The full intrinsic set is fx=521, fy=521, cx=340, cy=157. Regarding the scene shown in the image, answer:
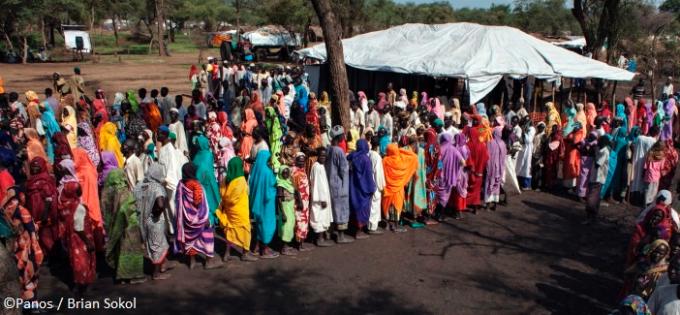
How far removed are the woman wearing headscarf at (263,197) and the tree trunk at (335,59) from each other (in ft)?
12.9

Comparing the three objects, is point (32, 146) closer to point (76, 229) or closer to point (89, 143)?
point (89, 143)

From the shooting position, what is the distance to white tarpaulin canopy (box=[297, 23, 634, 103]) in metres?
12.5

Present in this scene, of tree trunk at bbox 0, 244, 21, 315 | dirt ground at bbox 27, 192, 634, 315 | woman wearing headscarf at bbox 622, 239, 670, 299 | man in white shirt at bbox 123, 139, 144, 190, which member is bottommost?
dirt ground at bbox 27, 192, 634, 315

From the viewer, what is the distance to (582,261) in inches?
259

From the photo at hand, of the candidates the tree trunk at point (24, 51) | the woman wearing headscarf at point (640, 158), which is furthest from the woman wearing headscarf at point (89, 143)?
the tree trunk at point (24, 51)

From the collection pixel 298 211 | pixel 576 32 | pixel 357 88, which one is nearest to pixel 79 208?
pixel 298 211

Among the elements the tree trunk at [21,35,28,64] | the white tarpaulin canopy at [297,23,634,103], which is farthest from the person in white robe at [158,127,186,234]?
the tree trunk at [21,35,28,64]

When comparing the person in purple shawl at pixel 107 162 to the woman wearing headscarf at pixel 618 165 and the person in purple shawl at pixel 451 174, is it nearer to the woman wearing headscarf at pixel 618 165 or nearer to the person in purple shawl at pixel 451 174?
the person in purple shawl at pixel 451 174

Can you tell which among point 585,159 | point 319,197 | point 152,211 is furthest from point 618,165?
point 152,211

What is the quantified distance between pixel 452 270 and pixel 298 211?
1986mm

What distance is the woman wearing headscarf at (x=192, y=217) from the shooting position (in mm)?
5617

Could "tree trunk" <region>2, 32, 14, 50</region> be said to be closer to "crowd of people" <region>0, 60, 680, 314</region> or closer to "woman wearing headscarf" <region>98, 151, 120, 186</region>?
"crowd of people" <region>0, 60, 680, 314</region>

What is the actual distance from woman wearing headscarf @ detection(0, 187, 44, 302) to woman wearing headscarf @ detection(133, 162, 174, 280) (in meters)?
1.00

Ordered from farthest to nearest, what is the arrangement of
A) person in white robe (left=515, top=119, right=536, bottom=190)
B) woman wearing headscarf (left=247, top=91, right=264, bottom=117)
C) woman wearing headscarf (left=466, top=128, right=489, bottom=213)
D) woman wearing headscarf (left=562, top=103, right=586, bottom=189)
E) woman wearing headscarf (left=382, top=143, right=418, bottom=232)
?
woman wearing headscarf (left=247, top=91, right=264, bottom=117) < person in white robe (left=515, top=119, right=536, bottom=190) < woman wearing headscarf (left=562, top=103, right=586, bottom=189) < woman wearing headscarf (left=466, top=128, right=489, bottom=213) < woman wearing headscarf (left=382, top=143, right=418, bottom=232)
